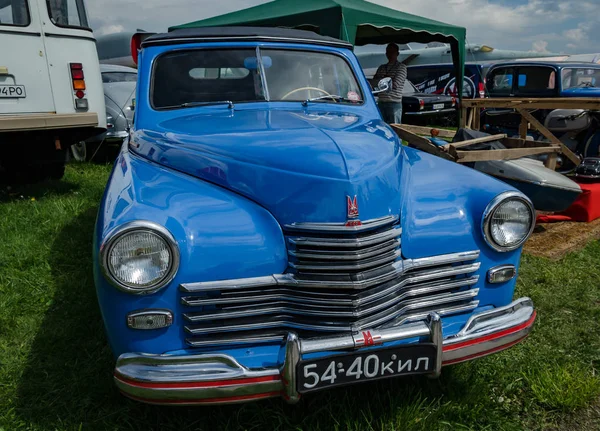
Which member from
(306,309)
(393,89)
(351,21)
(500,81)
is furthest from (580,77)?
(306,309)

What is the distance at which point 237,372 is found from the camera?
1742 mm

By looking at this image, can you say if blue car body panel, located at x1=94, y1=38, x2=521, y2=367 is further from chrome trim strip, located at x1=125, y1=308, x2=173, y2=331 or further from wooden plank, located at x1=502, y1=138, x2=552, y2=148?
wooden plank, located at x1=502, y1=138, x2=552, y2=148

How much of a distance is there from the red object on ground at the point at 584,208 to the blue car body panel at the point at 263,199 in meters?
2.68

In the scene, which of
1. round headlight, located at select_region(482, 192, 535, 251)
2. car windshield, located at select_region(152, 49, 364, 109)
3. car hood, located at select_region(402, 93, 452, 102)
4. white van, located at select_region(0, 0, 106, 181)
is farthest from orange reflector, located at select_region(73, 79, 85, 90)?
car hood, located at select_region(402, 93, 452, 102)

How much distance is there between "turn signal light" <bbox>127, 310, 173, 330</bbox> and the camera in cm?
183

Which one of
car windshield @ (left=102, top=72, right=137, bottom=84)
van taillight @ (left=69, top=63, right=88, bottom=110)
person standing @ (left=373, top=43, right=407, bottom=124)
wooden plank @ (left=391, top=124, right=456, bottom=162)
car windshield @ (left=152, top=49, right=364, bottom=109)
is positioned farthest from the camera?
car windshield @ (left=102, top=72, right=137, bottom=84)

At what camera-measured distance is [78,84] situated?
17.8 ft

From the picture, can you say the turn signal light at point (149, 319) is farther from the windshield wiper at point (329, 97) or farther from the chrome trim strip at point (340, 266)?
the windshield wiper at point (329, 97)

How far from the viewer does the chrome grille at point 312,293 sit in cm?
187

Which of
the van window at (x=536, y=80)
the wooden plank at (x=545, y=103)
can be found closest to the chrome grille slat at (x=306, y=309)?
the wooden plank at (x=545, y=103)

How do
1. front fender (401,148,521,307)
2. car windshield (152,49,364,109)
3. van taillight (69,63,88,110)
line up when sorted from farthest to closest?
van taillight (69,63,88,110)
car windshield (152,49,364,109)
front fender (401,148,521,307)

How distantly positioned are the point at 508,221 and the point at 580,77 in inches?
290

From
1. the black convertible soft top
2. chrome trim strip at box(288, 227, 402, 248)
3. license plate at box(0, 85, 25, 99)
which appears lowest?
chrome trim strip at box(288, 227, 402, 248)

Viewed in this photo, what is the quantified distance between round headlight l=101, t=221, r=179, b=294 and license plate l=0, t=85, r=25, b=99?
399cm
